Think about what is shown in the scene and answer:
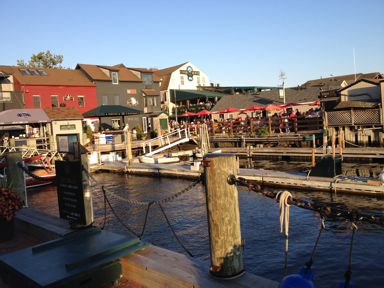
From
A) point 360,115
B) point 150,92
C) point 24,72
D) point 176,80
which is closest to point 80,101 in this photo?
point 24,72

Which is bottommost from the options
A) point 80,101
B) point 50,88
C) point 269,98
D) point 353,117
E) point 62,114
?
point 353,117

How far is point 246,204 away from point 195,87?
164 feet

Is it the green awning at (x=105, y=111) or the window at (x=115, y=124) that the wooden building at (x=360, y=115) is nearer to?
the green awning at (x=105, y=111)

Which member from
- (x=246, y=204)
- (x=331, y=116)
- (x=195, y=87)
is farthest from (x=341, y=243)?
(x=195, y=87)

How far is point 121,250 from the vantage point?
493 centimetres

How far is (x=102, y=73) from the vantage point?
49750 millimetres

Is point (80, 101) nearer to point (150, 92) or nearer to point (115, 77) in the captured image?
point (115, 77)

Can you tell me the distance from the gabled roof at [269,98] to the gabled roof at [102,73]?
40.5 ft

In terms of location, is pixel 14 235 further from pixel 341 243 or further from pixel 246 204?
pixel 246 204

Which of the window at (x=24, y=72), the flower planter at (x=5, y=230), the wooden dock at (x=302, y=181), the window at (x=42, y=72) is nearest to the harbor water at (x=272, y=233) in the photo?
the wooden dock at (x=302, y=181)

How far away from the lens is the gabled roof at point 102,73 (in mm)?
48244

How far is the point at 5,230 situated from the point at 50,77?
41257mm

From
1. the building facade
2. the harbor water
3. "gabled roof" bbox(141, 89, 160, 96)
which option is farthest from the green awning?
the building facade

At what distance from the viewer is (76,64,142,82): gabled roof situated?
158 ft
